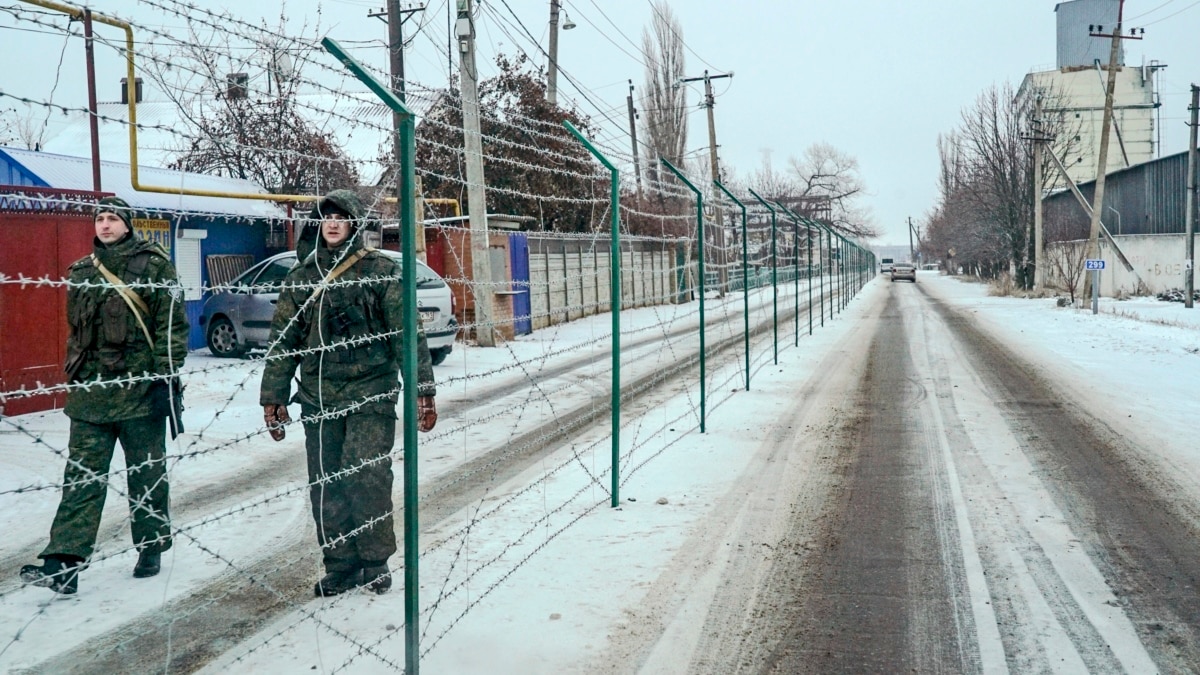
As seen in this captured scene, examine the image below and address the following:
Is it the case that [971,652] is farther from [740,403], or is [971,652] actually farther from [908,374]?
[908,374]

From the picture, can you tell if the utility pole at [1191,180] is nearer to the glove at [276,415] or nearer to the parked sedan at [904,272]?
the glove at [276,415]

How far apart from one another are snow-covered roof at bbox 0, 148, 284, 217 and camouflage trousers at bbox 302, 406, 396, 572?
445 inches

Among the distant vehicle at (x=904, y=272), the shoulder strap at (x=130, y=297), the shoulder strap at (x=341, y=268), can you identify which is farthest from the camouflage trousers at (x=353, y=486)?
the distant vehicle at (x=904, y=272)

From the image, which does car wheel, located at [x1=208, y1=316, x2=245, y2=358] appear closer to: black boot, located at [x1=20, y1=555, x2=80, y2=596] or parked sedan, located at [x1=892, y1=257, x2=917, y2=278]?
black boot, located at [x1=20, y1=555, x2=80, y2=596]

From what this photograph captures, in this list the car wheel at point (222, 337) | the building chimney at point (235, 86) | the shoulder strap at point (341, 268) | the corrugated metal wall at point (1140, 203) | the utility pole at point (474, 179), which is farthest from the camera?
the corrugated metal wall at point (1140, 203)

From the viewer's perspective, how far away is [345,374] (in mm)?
4270

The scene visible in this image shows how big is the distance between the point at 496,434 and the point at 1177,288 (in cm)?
3147

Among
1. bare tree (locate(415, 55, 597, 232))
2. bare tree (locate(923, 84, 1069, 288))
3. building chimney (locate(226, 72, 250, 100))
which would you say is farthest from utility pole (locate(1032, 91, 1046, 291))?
building chimney (locate(226, 72, 250, 100))

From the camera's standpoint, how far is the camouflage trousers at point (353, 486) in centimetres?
433

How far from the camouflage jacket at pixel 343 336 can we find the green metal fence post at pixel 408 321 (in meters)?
0.71

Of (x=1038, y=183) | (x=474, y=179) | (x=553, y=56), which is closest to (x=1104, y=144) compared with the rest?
(x=1038, y=183)

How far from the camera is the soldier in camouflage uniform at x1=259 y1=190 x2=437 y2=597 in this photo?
425 cm

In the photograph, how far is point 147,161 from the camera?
27172mm

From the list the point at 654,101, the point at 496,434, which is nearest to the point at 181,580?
the point at 496,434
